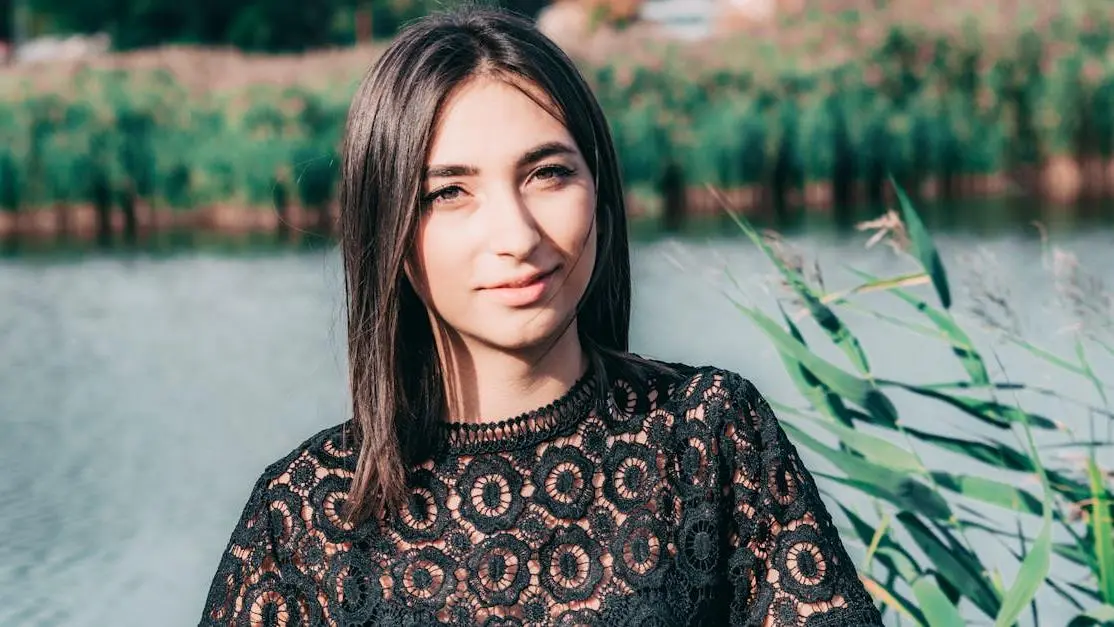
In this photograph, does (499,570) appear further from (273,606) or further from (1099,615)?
(1099,615)

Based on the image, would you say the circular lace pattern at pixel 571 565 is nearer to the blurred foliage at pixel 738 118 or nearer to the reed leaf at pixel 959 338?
the reed leaf at pixel 959 338

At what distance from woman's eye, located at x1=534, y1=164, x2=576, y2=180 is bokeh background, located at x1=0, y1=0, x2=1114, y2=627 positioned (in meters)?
0.77

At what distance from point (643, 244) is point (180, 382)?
3279mm

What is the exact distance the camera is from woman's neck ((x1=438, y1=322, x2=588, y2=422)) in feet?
4.99

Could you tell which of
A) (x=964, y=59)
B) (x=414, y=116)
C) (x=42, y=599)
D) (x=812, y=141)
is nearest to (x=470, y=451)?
(x=414, y=116)

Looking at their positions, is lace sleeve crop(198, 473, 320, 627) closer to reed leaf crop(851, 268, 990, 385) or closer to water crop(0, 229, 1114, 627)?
reed leaf crop(851, 268, 990, 385)

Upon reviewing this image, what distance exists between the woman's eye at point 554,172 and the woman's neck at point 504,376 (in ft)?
0.44

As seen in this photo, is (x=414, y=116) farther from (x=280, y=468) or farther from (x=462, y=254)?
(x=280, y=468)

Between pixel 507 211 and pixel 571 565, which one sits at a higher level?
pixel 507 211

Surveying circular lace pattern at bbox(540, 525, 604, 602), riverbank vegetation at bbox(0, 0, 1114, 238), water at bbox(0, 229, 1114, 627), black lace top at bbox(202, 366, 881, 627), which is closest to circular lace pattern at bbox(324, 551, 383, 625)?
black lace top at bbox(202, 366, 881, 627)

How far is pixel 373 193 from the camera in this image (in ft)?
4.94

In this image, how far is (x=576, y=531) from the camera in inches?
59.4

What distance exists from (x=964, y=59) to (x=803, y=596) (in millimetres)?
11882

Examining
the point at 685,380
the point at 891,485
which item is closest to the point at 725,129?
the point at 891,485
